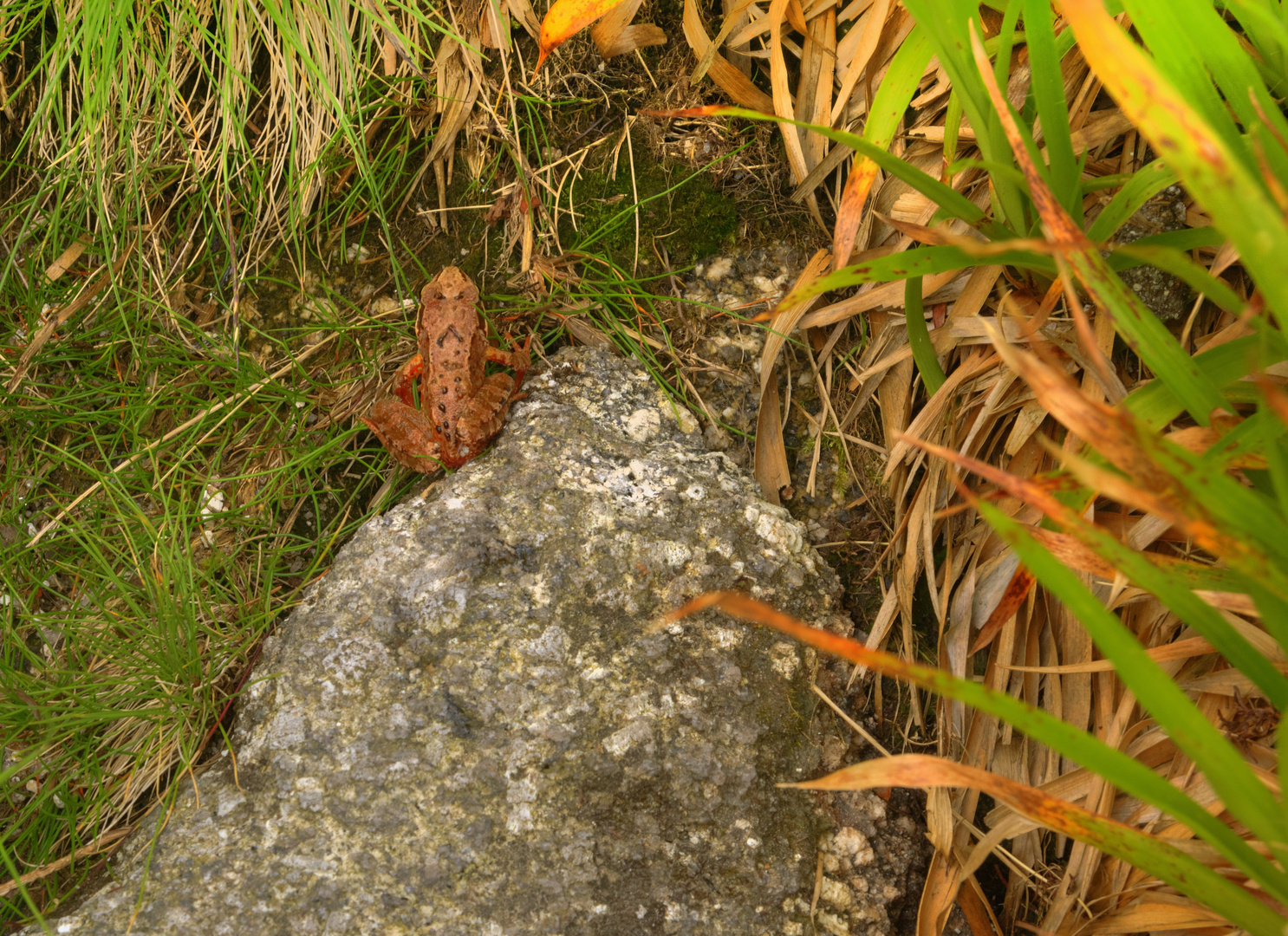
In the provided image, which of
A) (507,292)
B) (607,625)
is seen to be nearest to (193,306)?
(507,292)

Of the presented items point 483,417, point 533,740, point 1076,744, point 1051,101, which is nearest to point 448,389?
point 483,417

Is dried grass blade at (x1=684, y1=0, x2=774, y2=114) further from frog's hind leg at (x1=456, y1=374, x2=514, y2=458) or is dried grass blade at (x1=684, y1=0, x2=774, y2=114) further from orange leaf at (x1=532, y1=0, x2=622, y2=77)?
frog's hind leg at (x1=456, y1=374, x2=514, y2=458)

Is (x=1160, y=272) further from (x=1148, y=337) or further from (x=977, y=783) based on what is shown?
(x=977, y=783)

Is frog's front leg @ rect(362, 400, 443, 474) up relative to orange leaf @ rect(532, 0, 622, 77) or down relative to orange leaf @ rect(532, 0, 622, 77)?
down

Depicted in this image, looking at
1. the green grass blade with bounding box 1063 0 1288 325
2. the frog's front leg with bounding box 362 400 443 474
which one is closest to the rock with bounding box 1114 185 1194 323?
the green grass blade with bounding box 1063 0 1288 325

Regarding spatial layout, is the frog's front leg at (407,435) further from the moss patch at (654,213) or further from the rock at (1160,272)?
the rock at (1160,272)

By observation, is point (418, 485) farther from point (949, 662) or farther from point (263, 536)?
point (949, 662)
